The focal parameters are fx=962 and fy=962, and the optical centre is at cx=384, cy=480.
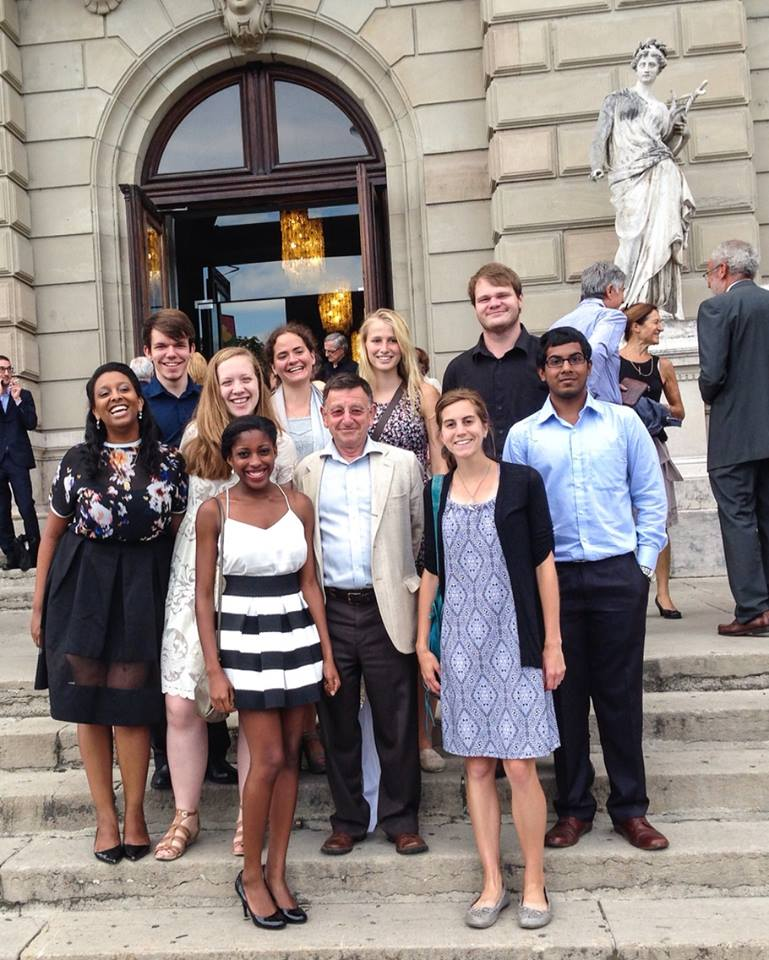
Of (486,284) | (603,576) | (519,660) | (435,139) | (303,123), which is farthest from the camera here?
(303,123)

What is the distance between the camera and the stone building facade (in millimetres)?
9508

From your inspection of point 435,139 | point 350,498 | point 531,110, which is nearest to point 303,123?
point 435,139

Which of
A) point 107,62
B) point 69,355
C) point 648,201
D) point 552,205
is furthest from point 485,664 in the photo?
point 107,62

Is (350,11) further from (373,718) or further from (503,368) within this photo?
(373,718)

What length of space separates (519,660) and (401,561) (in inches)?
26.0

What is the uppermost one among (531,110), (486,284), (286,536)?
(531,110)

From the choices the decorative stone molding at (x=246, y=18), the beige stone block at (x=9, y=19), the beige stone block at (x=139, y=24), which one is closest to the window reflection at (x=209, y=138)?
the decorative stone molding at (x=246, y=18)

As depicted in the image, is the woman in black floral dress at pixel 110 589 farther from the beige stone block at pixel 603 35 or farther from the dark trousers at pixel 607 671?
the beige stone block at pixel 603 35

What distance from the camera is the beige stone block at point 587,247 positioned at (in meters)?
9.70

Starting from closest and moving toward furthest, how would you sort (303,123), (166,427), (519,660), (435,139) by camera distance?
(519,660) → (166,427) → (435,139) → (303,123)

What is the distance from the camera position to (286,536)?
363cm

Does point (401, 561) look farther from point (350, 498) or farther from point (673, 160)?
point (673, 160)

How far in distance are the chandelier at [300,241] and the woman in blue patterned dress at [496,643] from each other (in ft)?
32.0

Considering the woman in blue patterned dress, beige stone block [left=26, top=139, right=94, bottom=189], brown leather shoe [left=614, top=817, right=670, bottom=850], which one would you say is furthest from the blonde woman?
beige stone block [left=26, top=139, right=94, bottom=189]
